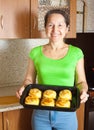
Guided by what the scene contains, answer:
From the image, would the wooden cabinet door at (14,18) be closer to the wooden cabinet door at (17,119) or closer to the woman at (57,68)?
the woman at (57,68)

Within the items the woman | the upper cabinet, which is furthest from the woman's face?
the upper cabinet

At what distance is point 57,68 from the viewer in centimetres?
152

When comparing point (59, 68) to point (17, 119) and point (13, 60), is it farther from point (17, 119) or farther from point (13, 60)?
point (13, 60)

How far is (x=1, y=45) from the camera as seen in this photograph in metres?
2.20

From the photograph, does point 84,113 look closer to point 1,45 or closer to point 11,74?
point 11,74

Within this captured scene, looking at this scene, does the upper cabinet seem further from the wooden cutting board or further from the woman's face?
the wooden cutting board

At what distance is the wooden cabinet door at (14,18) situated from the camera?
5.76 feet

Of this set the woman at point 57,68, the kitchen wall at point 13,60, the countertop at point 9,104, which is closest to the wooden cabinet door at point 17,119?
the countertop at point 9,104

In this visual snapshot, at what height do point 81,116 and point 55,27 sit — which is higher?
point 55,27

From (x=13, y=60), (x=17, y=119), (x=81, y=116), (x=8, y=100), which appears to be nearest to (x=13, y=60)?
(x=13, y=60)

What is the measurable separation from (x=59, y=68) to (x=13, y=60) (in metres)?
0.87

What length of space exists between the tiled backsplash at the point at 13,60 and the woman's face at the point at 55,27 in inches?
31.6

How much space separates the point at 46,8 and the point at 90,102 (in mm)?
906

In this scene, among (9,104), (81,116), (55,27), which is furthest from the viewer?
(81,116)
